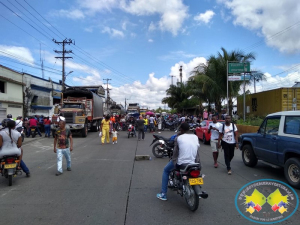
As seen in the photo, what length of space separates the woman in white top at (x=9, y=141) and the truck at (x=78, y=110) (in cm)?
1178

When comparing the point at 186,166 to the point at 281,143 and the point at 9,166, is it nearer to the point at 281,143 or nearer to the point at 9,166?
the point at 281,143

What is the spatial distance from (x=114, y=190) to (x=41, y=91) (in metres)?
27.7

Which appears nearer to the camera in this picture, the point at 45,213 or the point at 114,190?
the point at 45,213

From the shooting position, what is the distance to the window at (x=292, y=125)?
606 centimetres

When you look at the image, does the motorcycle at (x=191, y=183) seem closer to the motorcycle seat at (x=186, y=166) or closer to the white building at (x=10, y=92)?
the motorcycle seat at (x=186, y=166)

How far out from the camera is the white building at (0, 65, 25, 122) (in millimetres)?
21434

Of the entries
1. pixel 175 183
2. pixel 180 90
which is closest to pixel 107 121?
pixel 175 183

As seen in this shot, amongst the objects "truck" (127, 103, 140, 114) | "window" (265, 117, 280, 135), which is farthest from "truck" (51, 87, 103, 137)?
"truck" (127, 103, 140, 114)

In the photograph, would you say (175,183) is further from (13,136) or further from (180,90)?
(180,90)

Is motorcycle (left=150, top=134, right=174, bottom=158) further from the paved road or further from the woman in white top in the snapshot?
the woman in white top

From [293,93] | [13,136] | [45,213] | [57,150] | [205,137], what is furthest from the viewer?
Answer: [293,93]

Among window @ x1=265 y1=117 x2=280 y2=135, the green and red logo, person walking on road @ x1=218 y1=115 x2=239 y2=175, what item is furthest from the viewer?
person walking on road @ x1=218 y1=115 x2=239 y2=175

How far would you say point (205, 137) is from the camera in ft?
47.5

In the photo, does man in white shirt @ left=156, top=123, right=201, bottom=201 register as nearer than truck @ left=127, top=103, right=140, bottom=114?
Yes
